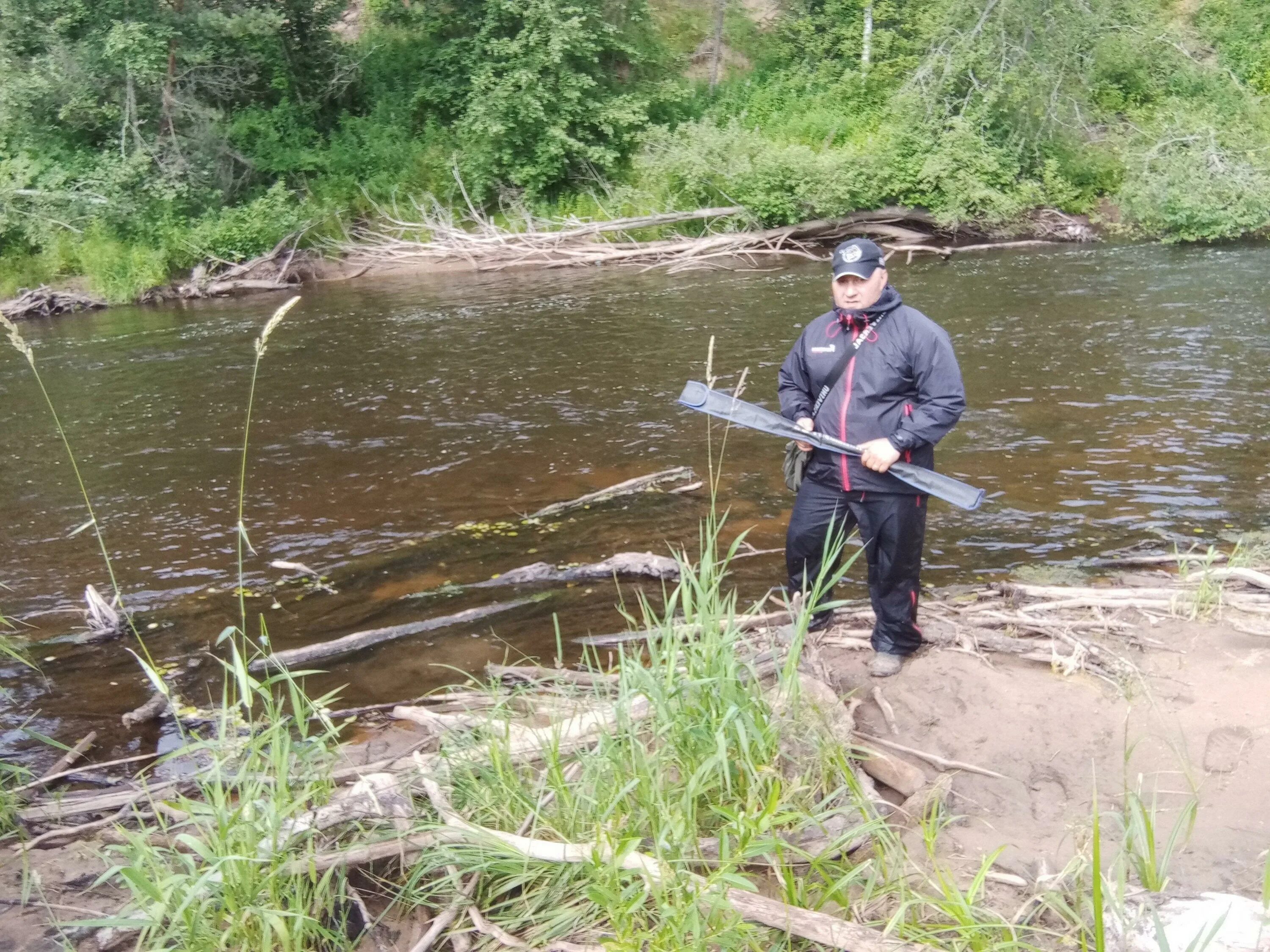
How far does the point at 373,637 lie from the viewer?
5.74 m

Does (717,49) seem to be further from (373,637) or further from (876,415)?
(876,415)

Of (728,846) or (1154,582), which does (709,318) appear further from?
(728,846)

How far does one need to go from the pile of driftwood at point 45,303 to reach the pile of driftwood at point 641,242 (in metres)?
4.95

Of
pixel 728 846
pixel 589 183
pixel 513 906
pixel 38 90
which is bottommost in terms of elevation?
pixel 513 906

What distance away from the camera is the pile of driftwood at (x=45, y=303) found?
1828 cm

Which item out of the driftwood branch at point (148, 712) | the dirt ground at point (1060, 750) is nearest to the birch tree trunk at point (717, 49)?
the driftwood branch at point (148, 712)

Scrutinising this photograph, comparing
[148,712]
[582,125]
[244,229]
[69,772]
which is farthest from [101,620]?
[582,125]

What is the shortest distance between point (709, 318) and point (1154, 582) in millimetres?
9079

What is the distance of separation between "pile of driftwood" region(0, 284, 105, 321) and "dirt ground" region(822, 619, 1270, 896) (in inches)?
728

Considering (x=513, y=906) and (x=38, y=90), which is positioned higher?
(x=38, y=90)

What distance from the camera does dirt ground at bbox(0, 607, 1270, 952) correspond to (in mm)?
3145

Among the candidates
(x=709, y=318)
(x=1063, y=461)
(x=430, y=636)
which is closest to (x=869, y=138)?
(x=709, y=318)

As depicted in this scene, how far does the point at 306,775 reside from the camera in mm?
3395

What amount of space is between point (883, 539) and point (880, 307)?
39.3 inches
